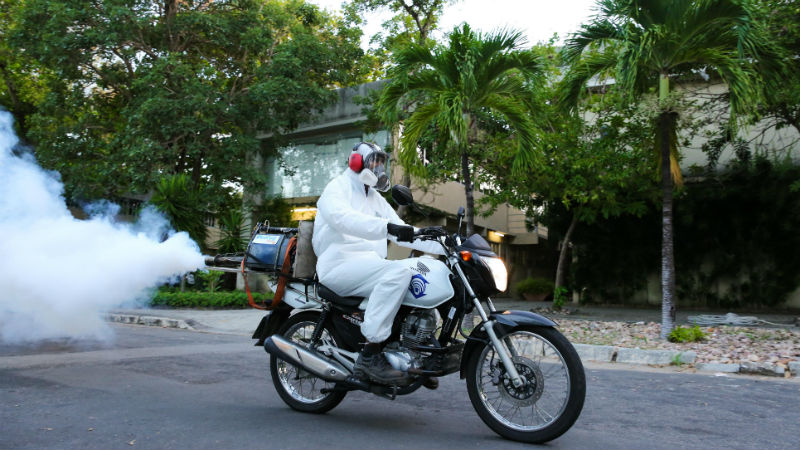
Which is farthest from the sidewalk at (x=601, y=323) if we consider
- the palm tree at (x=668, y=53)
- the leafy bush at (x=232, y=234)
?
the leafy bush at (x=232, y=234)

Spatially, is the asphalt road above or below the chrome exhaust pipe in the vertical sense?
below

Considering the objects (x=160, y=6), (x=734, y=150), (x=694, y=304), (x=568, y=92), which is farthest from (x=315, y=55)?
(x=694, y=304)

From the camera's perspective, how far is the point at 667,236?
10133 millimetres

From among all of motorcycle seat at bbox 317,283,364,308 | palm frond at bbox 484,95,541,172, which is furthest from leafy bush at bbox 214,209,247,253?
motorcycle seat at bbox 317,283,364,308

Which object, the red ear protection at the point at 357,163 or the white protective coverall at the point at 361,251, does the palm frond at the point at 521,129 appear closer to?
the white protective coverall at the point at 361,251

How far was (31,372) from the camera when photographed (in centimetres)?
595

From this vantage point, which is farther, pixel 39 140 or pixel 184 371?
pixel 39 140

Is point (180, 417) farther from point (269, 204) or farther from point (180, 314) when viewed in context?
point (269, 204)

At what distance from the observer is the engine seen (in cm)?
407

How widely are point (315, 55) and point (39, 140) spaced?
8943 mm

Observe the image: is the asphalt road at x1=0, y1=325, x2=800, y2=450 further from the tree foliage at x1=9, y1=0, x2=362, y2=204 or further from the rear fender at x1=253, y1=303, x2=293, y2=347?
the tree foliage at x1=9, y1=0, x2=362, y2=204

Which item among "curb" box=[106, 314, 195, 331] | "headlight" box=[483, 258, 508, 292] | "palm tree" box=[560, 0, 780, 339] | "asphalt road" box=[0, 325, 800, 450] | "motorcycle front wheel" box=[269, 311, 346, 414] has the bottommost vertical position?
"curb" box=[106, 314, 195, 331]

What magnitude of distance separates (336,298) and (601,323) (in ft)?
31.9

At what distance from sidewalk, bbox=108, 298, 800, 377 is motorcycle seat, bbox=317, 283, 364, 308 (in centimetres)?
543
